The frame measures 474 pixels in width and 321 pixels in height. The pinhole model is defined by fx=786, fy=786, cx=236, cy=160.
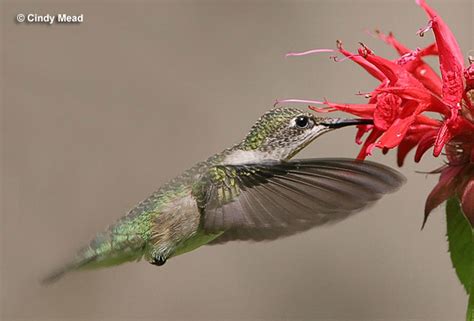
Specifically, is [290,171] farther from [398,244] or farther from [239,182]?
[398,244]

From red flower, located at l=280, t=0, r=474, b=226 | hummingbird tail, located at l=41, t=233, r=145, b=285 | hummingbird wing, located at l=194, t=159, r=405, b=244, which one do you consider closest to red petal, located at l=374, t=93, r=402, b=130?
red flower, located at l=280, t=0, r=474, b=226

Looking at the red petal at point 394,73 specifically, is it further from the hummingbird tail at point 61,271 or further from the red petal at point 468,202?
the hummingbird tail at point 61,271

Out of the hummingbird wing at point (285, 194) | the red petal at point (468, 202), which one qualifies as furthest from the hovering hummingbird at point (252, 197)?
the red petal at point (468, 202)

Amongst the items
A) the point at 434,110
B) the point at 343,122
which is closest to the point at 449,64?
the point at 434,110

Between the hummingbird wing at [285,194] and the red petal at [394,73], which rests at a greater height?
the red petal at [394,73]

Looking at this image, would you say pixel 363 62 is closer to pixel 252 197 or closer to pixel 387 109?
pixel 387 109

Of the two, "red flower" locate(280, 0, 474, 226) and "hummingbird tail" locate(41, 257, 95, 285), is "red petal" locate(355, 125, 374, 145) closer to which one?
"red flower" locate(280, 0, 474, 226)
